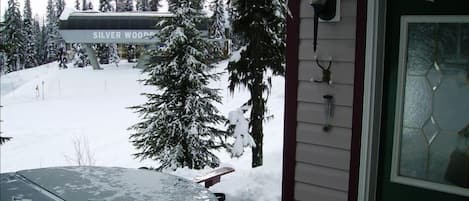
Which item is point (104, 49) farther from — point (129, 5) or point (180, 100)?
point (180, 100)

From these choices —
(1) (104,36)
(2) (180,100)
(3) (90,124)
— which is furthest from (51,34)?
(2) (180,100)

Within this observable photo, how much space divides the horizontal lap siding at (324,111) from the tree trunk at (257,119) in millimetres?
3403

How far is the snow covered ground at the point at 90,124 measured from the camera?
4.18 m

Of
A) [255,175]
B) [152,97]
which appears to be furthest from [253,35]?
[255,175]

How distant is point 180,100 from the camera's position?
6238mm

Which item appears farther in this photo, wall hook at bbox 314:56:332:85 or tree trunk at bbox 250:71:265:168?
tree trunk at bbox 250:71:265:168

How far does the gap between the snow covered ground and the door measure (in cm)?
127

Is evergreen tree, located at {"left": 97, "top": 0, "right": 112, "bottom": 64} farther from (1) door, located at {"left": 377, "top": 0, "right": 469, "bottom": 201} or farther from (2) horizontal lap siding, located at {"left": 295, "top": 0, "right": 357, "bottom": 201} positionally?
(1) door, located at {"left": 377, "top": 0, "right": 469, "bottom": 201}

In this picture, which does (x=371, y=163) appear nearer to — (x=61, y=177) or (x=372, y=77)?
(x=372, y=77)

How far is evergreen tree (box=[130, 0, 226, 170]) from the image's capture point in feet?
20.1

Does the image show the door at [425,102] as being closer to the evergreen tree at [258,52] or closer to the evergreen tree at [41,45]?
the evergreen tree at [258,52]

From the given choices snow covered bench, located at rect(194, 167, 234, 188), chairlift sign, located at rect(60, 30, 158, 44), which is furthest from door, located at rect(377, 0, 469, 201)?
chairlift sign, located at rect(60, 30, 158, 44)

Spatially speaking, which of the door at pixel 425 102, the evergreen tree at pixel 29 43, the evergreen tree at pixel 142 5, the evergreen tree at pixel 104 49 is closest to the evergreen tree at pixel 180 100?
the door at pixel 425 102

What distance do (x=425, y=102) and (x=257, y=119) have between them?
13.3 ft
